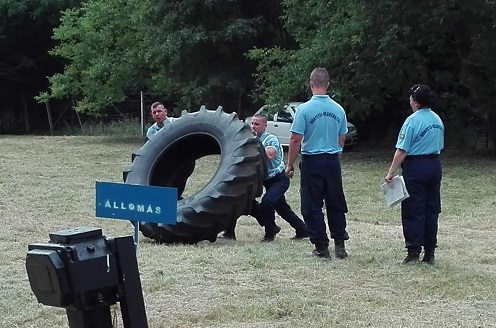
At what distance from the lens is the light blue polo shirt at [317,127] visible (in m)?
8.00

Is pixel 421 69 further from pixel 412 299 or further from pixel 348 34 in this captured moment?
pixel 412 299

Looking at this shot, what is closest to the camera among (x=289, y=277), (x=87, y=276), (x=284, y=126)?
(x=87, y=276)

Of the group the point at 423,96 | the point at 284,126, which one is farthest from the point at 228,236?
the point at 284,126

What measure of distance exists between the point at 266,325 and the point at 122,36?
84.6 ft

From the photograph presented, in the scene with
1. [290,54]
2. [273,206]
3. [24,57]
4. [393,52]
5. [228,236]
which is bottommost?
[228,236]

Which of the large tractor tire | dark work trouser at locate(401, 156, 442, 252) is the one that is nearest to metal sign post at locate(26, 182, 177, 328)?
dark work trouser at locate(401, 156, 442, 252)

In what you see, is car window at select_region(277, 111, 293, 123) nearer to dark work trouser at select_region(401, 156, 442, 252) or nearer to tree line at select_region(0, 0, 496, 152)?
tree line at select_region(0, 0, 496, 152)

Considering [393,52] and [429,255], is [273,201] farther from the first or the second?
[393,52]

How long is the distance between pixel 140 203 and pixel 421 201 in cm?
340

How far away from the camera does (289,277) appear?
7.19 m

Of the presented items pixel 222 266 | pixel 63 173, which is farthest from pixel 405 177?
pixel 63 173

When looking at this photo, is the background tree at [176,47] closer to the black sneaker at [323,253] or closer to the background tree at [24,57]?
the background tree at [24,57]

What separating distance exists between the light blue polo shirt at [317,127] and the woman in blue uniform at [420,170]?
598 millimetres

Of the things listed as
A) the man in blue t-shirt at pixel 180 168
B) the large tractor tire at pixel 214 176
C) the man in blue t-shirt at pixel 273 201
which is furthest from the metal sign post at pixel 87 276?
the man in blue t-shirt at pixel 180 168
